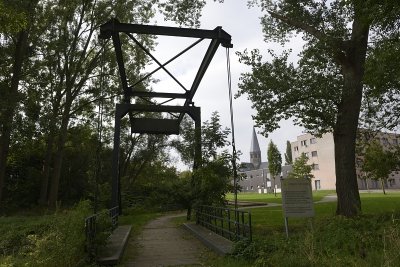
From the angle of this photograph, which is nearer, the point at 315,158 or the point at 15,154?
the point at 15,154

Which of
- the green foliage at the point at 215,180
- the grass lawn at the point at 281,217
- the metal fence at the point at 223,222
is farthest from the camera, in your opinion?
→ the green foliage at the point at 215,180

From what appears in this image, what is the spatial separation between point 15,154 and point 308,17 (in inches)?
858

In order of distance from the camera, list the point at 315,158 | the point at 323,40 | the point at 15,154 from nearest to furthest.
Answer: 1. the point at 323,40
2. the point at 15,154
3. the point at 315,158

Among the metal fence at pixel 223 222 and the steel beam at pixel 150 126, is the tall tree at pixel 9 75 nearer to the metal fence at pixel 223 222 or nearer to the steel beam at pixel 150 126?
the steel beam at pixel 150 126

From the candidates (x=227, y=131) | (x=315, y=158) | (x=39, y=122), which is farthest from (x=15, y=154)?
(x=315, y=158)

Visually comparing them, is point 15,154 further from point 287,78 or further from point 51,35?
point 287,78

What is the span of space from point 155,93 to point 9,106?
6510 millimetres

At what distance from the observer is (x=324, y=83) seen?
598 inches

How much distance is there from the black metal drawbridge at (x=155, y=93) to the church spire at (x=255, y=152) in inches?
4656

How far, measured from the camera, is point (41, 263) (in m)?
5.81

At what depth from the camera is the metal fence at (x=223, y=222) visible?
8453 millimetres

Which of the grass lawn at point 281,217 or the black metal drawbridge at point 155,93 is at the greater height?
the black metal drawbridge at point 155,93

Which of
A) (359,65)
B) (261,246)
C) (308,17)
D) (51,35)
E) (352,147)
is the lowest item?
(261,246)

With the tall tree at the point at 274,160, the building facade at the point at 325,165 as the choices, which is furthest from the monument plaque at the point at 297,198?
the tall tree at the point at 274,160
